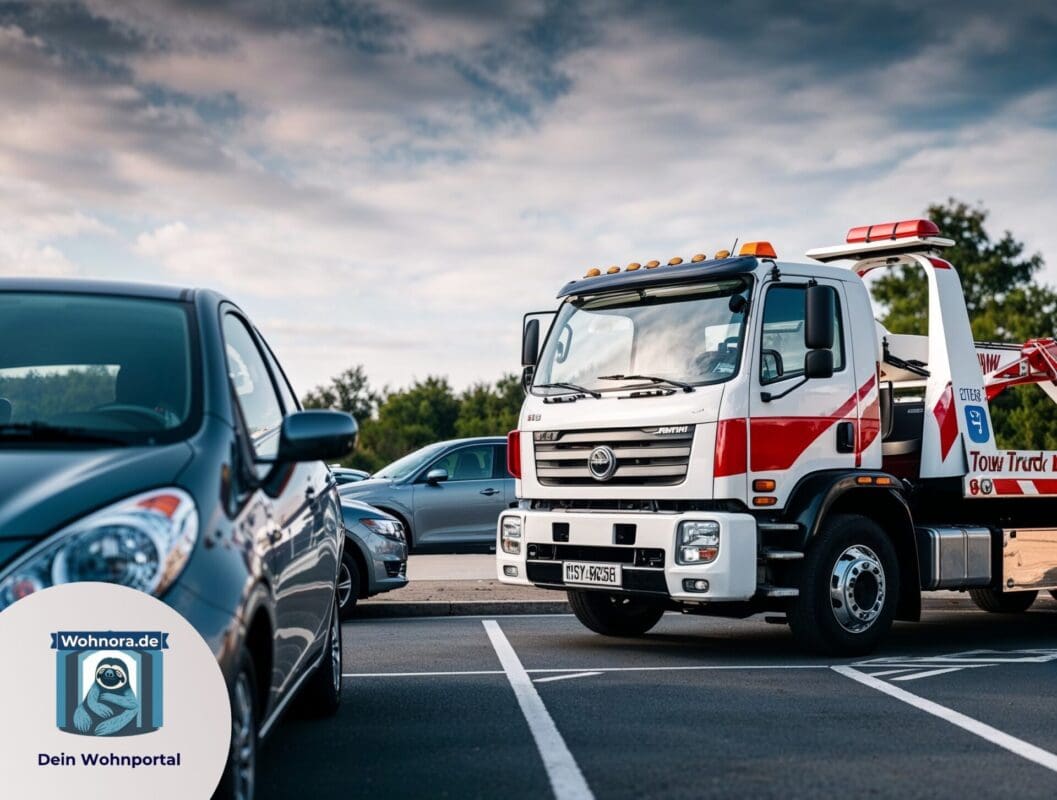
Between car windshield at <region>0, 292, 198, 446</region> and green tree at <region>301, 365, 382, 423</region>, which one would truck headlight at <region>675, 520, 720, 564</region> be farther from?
green tree at <region>301, 365, 382, 423</region>

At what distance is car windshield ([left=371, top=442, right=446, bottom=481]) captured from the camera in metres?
17.2

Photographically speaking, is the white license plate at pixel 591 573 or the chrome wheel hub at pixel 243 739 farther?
the white license plate at pixel 591 573

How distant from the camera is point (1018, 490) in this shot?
10.9m

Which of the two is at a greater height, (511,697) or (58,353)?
(58,353)

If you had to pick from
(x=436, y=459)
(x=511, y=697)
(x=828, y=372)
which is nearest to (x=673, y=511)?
(x=828, y=372)

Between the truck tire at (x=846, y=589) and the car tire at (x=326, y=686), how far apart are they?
3579 millimetres

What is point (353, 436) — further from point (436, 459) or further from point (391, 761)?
point (436, 459)

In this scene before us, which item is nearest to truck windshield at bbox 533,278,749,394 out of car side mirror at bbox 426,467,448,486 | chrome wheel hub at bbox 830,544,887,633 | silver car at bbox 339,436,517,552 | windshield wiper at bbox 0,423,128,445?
chrome wheel hub at bbox 830,544,887,633

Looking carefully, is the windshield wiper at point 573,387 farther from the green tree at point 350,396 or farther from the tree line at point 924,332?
the green tree at point 350,396

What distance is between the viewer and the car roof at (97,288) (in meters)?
5.42

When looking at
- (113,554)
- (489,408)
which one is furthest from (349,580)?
(489,408)

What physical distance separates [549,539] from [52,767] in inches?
260

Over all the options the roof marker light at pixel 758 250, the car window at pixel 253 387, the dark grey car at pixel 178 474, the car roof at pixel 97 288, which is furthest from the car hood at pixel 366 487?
the car roof at pixel 97 288

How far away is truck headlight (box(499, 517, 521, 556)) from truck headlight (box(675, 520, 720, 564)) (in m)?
1.57
